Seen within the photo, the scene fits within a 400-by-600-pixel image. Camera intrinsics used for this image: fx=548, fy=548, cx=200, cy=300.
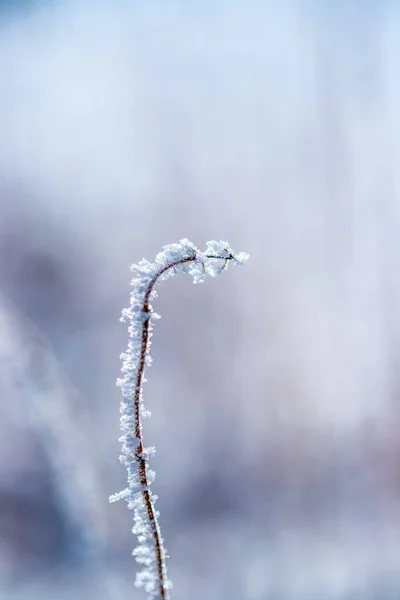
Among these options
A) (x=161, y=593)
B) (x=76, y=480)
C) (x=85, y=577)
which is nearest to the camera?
(x=161, y=593)

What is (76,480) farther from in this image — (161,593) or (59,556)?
(161,593)

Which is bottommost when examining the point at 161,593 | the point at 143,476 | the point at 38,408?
the point at 161,593

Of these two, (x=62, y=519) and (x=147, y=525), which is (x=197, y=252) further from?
(x=62, y=519)

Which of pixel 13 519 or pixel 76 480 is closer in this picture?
pixel 76 480

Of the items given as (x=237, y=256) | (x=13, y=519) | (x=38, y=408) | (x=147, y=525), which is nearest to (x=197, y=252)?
(x=237, y=256)

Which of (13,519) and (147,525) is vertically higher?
(13,519)

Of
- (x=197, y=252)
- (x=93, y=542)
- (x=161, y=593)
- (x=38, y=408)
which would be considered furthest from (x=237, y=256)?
(x=38, y=408)

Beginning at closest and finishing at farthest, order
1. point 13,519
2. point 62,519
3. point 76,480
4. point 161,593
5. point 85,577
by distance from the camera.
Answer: point 161,593 → point 85,577 → point 76,480 → point 62,519 → point 13,519
